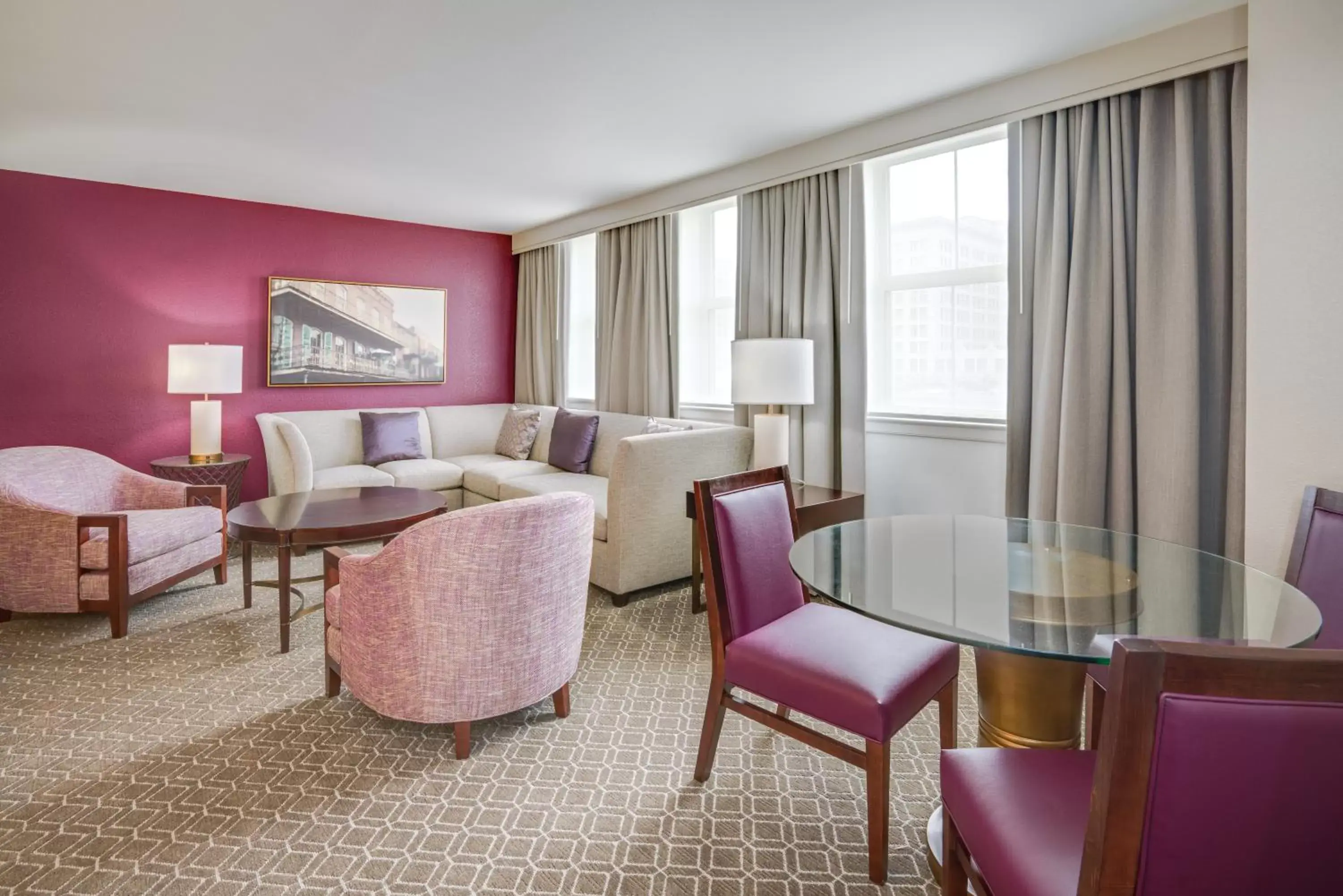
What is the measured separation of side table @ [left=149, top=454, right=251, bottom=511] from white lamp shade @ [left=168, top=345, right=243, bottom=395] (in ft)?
1.52

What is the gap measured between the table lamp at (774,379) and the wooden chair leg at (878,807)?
2.07m

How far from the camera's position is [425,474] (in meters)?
5.04

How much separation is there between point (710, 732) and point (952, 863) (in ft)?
2.65

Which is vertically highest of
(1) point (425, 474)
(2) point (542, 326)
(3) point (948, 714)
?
(2) point (542, 326)

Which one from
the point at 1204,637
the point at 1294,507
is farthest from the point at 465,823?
the point at 1294,507

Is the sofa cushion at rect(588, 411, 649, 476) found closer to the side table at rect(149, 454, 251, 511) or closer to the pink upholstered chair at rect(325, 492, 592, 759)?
the side table at rect(149, 454, 251, 511)

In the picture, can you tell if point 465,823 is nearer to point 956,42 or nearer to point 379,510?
point 379,510

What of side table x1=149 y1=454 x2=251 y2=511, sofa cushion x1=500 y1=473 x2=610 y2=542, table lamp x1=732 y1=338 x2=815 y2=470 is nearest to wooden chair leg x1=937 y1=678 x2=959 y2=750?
table lamp x1=732 y1=338 x2=815 y2=470

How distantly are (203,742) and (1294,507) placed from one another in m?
3.63

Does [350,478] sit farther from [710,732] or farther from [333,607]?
[710,732]

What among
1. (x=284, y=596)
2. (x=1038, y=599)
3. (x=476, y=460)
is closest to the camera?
(x=1038, y=599)

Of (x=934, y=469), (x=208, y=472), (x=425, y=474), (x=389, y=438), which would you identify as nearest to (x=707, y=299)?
(x=934, y=469)

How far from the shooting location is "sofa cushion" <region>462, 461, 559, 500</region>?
482 cm

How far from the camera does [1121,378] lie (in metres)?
2.79
